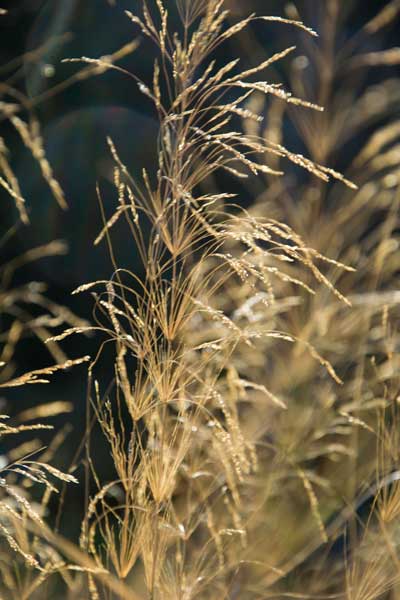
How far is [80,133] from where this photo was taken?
6.59 ft

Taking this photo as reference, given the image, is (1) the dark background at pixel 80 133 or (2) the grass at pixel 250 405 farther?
(1) the dark background at pixel 80 133

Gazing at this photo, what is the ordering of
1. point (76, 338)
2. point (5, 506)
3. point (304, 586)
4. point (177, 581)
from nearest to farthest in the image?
point (5, 506)
point (177, 581)
point (304, 586)
point (76, 338)

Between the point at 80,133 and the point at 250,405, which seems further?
the point at 80,133

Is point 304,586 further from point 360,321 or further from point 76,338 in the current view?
point 76,338

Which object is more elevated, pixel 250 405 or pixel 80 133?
pixel 80 133

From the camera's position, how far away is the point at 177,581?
0.93 metres

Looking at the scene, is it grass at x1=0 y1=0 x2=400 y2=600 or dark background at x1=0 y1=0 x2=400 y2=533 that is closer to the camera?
grass at x1=0 y1=0 x2=400 y2=600

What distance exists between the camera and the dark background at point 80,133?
1934mm

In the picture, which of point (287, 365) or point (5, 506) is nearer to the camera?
point (5, 506)

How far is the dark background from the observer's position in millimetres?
1934

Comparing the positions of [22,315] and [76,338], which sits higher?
[22,315]

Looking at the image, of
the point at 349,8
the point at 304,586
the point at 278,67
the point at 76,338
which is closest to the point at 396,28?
the point at 349,8

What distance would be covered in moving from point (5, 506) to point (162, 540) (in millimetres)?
167

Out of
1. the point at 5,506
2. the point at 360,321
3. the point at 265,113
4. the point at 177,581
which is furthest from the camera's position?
the point at 265,113
